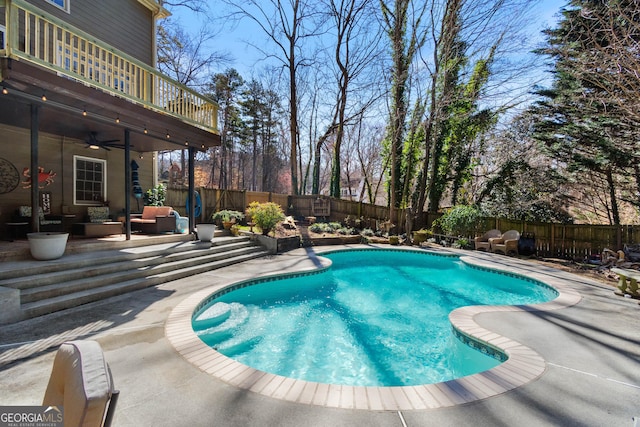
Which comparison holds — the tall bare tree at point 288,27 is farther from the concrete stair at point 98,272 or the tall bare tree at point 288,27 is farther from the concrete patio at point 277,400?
the concrete patio at point 277,400

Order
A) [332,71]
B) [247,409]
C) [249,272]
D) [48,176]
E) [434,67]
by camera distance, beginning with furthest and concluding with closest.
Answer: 1. [332,71]
2. [434,67]
3. [48,176]
4. [249,272]
5. [247,409]

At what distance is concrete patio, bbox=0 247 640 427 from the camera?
6.77 ft

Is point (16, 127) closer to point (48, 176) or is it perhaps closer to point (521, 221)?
point (48, 176)

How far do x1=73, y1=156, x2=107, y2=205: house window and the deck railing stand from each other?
99.8 inches

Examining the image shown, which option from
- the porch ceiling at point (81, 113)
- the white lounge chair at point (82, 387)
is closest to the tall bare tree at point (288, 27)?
the porch ceiling at point (81, 113)

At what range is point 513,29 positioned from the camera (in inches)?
430

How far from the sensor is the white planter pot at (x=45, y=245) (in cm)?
466

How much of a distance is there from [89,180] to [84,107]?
3916mm

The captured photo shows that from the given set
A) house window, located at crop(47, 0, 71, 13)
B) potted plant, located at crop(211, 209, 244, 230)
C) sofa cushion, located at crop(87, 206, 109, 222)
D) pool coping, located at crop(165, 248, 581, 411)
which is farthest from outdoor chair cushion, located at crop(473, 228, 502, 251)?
house window, located at crop(47, 0, 71, 13)

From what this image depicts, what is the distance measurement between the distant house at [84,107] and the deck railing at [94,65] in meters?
0.02

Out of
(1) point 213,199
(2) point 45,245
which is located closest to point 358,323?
(2) point 45,245

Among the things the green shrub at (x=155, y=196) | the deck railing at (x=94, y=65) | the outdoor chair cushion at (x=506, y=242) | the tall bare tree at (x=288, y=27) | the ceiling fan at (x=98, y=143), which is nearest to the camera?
the deck railing at (x=94, y=65)

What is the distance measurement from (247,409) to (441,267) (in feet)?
26.3

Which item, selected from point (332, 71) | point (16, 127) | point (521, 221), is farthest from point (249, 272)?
point (332, 71)
